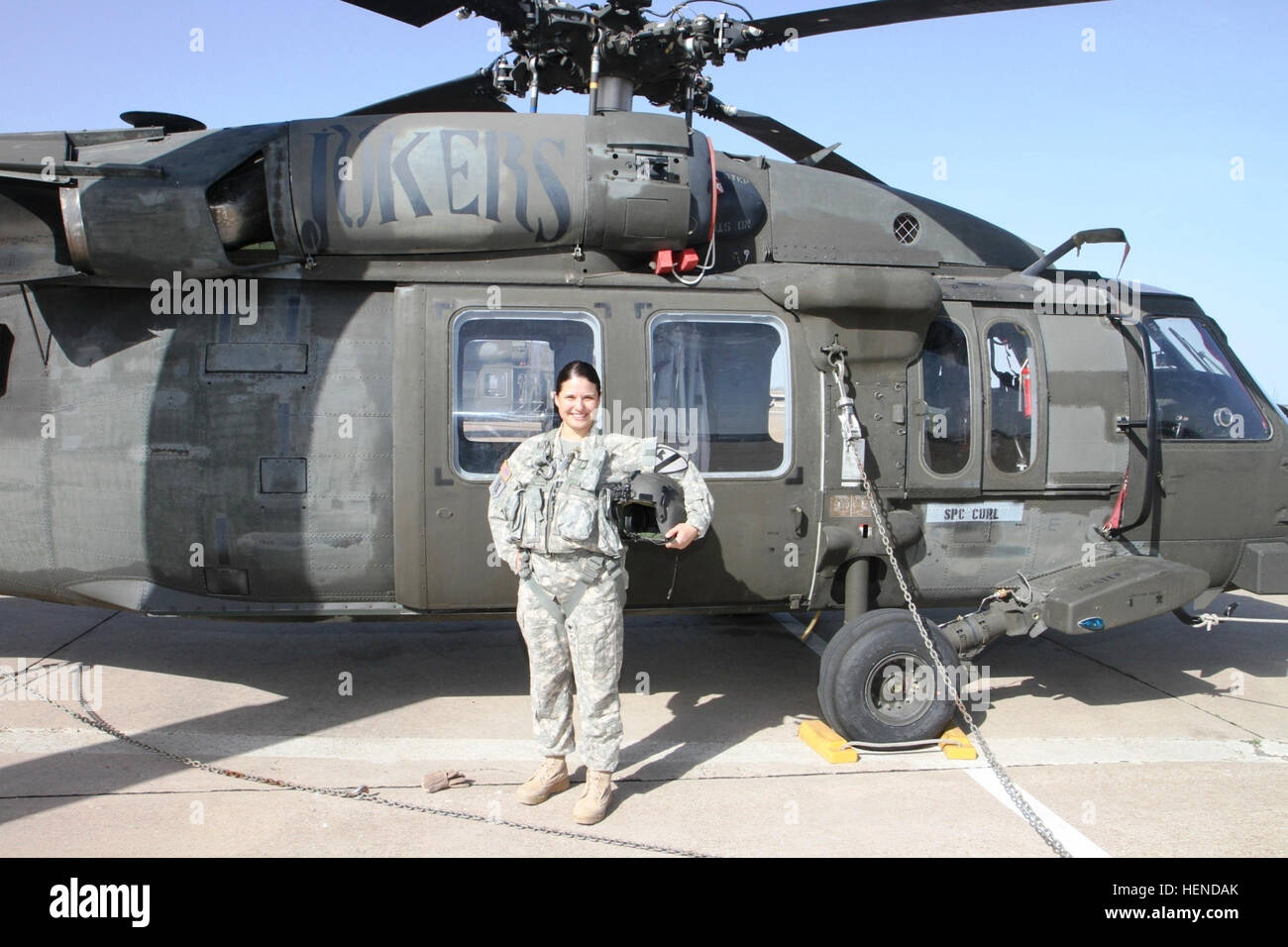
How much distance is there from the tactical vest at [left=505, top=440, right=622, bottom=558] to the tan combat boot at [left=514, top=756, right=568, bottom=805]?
1019mm

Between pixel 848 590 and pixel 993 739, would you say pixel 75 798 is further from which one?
pixel 993 739

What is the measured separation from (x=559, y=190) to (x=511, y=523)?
1.91 m

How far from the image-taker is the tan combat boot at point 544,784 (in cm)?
448

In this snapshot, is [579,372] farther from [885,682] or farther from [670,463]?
[885,682]

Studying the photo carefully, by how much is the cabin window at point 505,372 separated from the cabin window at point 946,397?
1.92 m

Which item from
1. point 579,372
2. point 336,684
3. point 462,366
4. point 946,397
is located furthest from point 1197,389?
point 336,684

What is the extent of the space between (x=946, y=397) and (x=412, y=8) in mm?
3475

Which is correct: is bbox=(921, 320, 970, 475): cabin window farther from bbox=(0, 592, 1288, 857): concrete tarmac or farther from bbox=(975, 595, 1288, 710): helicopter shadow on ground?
bbox=(975, 595, 1288, 710): helicopter shadow on ground

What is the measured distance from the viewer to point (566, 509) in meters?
4.24

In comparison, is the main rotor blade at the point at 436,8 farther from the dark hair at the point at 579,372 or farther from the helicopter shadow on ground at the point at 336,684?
the helicopter shadow on ground at the point at 336,684

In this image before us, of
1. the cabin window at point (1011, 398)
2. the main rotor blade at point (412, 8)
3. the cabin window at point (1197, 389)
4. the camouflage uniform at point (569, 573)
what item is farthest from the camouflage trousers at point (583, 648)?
the cabin window at point (1197, 389)

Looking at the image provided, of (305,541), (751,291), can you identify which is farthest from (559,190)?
(305,541)

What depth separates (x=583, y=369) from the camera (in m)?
4.43

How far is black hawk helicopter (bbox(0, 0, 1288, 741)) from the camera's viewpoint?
5.08 meters
